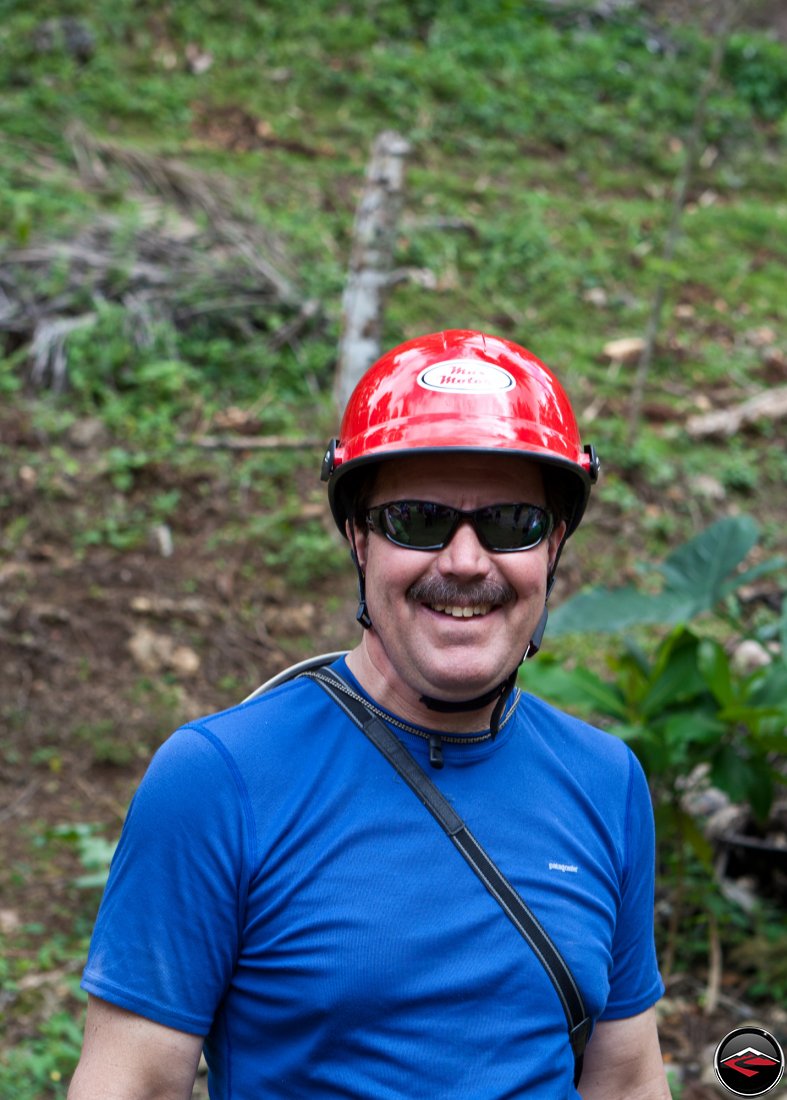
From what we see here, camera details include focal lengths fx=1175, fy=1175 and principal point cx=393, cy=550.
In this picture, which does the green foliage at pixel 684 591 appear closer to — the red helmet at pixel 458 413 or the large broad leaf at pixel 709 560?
the large broad leaf at pixel 709 560

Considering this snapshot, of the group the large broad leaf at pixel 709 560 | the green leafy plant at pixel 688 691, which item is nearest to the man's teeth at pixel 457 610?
the green leafy plant at pixel 688 691

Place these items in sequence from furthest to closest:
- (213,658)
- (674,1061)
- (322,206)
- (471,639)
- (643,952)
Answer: (322,206), (213,658), (674,1061), (643,952), (471,639)

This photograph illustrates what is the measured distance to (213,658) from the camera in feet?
21.2

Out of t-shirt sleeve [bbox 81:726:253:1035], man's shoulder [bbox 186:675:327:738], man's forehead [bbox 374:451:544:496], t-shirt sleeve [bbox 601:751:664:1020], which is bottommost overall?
t-shirt sleeve [bbox 601:751:664:1020]

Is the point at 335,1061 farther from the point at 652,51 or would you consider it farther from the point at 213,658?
the point at 652,51

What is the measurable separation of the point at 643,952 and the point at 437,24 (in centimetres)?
1366

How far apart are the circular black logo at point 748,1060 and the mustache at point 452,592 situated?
0.84 m

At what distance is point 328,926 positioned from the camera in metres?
1.84

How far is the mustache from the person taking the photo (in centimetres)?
206

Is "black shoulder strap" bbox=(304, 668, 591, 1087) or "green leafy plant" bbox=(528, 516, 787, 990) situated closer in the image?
"black shoulder strap" bbox=(304, 668, 591, 1087)

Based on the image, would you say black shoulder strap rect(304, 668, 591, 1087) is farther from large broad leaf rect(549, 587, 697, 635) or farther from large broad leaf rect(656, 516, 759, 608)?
large broad leaf rect(656, 516, 759, 608)

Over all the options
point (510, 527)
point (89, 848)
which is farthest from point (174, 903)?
point (89, 848)

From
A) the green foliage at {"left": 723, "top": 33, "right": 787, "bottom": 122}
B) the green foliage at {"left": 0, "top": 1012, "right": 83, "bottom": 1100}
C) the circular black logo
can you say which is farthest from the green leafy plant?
the green foliage at {"left": 723, "top": 33, "right": 787, "bottom": 122}

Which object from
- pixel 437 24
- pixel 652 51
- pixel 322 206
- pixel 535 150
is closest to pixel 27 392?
pixel 322 206
